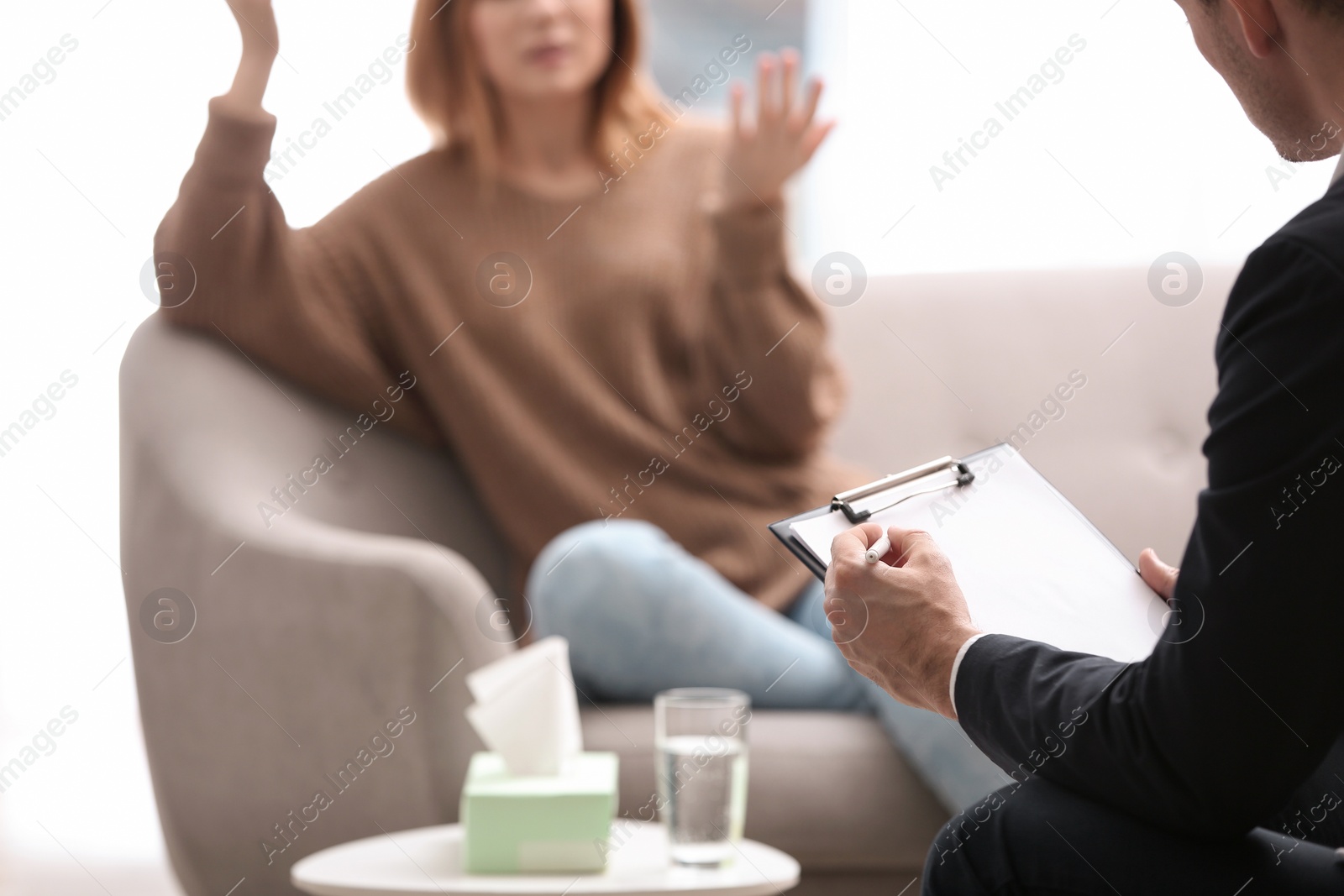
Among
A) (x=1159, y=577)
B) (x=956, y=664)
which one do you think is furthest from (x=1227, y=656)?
(x=1159, y=577)

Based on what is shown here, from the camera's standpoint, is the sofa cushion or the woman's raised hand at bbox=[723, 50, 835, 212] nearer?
the sofa cushion

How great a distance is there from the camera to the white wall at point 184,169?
191cm

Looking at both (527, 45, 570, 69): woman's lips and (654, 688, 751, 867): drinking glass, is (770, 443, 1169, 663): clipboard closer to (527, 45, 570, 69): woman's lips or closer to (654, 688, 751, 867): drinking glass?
(654, 688, 751, 867): drinking glass

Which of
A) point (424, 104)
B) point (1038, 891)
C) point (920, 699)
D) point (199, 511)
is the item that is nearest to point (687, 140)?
point (424, 104)

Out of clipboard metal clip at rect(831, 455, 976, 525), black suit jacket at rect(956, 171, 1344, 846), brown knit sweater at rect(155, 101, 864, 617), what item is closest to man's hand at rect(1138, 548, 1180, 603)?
clipboard metal clip at rect(831, 455, 976, 525)

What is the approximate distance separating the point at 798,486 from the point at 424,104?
787 mm

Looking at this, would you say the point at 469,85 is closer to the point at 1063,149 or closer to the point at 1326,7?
the point at 1063,149

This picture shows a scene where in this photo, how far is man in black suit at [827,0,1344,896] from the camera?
0.51 metres

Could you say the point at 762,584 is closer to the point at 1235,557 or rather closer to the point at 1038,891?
the point at 1038,891

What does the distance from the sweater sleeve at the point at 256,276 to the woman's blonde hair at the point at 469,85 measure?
0.26 meters

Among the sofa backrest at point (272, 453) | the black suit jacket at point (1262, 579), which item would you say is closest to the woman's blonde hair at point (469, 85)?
the sofa backrest at point (272, 453)

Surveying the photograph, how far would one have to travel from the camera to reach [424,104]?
1.75 meters

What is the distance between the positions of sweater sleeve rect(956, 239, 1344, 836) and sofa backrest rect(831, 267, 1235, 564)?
3.74ft

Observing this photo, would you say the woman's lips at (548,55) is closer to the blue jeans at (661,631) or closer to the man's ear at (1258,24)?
the blue jeans at (661,631)
